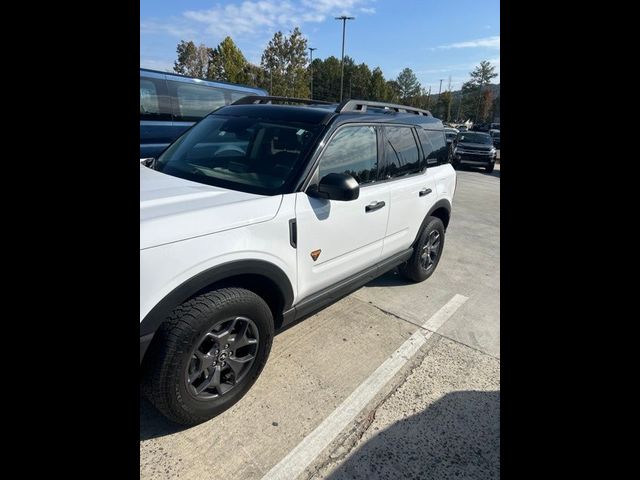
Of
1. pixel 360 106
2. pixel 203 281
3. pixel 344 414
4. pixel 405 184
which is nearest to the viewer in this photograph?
pixel 203 281

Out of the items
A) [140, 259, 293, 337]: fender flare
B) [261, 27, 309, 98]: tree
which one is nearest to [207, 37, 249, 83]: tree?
[261, 27, 309, 98]: tree

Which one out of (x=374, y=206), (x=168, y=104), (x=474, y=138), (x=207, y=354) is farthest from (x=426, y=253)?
(x=474, y=138)

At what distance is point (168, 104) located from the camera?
24.3 feet

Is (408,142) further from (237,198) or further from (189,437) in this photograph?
(189,437)

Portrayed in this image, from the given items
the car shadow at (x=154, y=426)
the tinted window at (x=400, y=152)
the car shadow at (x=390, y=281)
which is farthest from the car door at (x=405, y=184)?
the car shadow at (x=154, y=426)

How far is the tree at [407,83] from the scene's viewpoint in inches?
3137

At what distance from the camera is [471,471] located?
2113 mm

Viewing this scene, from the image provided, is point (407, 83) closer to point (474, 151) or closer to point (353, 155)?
point (474, 151)

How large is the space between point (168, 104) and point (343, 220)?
6.03m

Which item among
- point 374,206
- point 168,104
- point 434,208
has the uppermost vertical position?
point 168,104

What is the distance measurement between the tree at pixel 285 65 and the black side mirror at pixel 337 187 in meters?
33.4

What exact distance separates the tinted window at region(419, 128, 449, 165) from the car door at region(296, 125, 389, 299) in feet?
3.28
